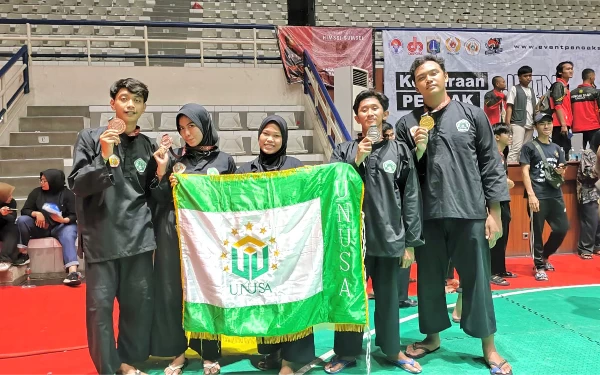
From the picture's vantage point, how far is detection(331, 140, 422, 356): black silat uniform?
3135 mm

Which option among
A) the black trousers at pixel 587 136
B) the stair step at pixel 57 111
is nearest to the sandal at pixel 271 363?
the stair step at pixel 57 111

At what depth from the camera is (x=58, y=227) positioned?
5.97 m

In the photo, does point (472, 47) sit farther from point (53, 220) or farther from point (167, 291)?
point (167, 291)

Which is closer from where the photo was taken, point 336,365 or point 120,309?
point 120,309

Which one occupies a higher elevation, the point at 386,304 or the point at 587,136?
the point at 587,136

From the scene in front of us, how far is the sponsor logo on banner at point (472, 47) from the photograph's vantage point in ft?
30.7

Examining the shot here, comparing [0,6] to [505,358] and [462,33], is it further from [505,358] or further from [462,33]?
[505,358]

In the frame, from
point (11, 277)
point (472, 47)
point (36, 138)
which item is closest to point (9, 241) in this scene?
point (11, 277)

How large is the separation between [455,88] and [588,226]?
3610mm

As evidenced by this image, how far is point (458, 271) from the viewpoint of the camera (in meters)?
3.35

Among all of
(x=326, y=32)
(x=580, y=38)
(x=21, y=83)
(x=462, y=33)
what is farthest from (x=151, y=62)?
(x=580, y=38)

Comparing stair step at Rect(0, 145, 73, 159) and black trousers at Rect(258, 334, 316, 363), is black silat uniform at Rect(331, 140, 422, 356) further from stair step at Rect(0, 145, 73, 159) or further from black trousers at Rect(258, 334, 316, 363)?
stair step at Rect(0, 145, 73, 159)

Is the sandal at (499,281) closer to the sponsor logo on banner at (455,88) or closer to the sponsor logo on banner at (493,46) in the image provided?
the sponsor logo on banner at (455,88)

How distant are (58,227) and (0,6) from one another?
9.50 meters
